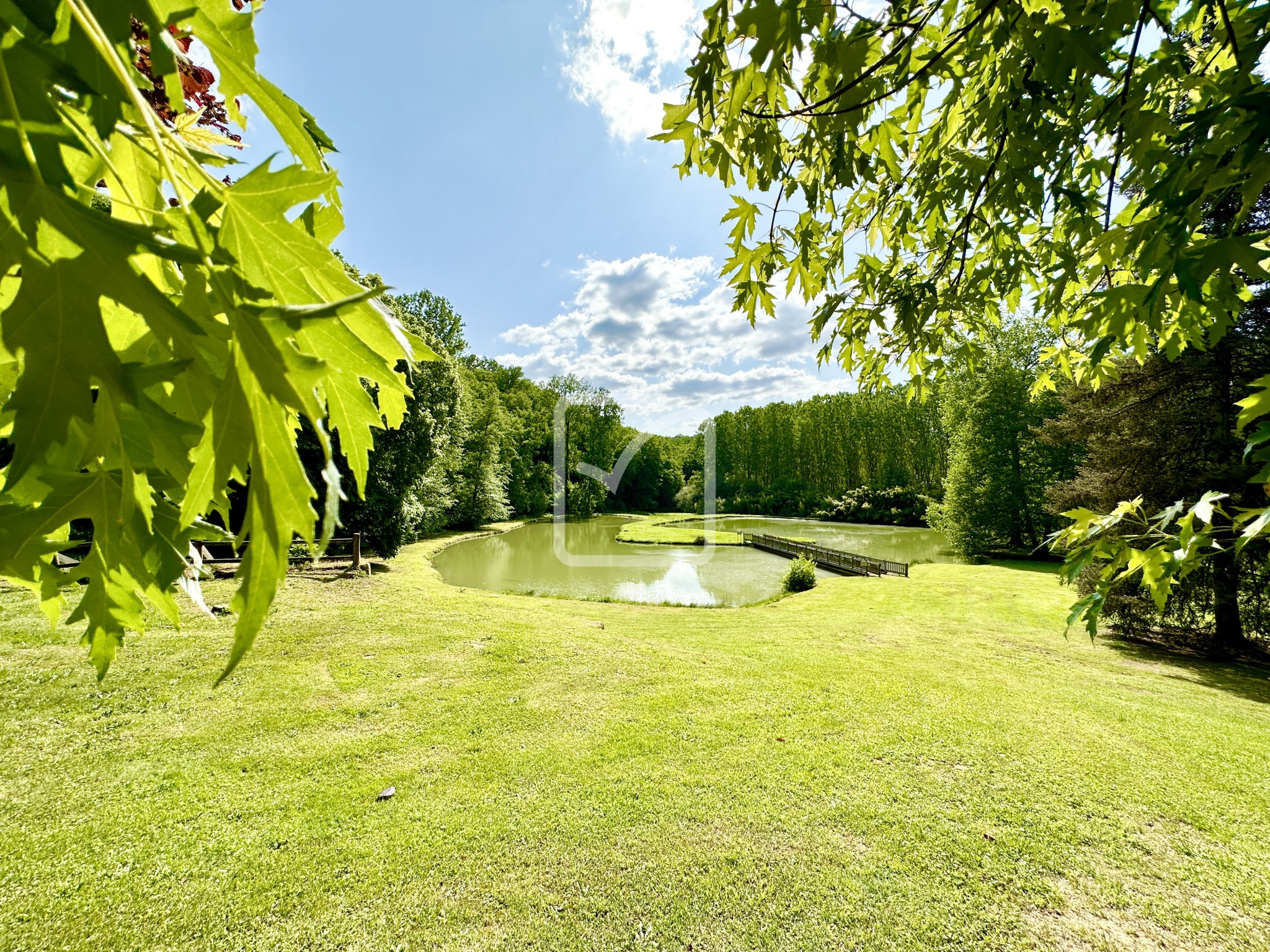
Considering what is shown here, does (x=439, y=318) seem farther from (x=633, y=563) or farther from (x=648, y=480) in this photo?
(x=648, y=480)

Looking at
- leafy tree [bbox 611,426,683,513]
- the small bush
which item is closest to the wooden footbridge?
the small bush

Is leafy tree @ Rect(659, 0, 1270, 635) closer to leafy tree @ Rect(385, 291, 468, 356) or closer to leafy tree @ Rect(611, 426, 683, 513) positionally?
leafy tree @ Rect(385, 291, 468, 356)

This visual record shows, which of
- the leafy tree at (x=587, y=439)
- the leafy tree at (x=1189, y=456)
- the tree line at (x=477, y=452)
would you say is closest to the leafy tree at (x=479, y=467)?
the tree line at (x=477, y=452)

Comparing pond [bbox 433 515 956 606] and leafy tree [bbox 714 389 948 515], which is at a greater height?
leafy tree [bbox 714 389 948 515]

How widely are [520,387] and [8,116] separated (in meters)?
43.2

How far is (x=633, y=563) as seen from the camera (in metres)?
20.9

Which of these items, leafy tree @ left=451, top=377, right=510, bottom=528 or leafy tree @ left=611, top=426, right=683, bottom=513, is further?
leafy tree @ left=611, top=426, right=683, bottom=513

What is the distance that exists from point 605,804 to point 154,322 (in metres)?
3.95

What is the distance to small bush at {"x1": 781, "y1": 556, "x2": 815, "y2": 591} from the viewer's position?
15375 millimetres

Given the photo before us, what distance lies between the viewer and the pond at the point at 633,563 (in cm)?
1506

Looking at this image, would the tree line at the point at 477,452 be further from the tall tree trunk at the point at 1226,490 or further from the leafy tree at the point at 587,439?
the tall tree trunk at the point at 1226,490
